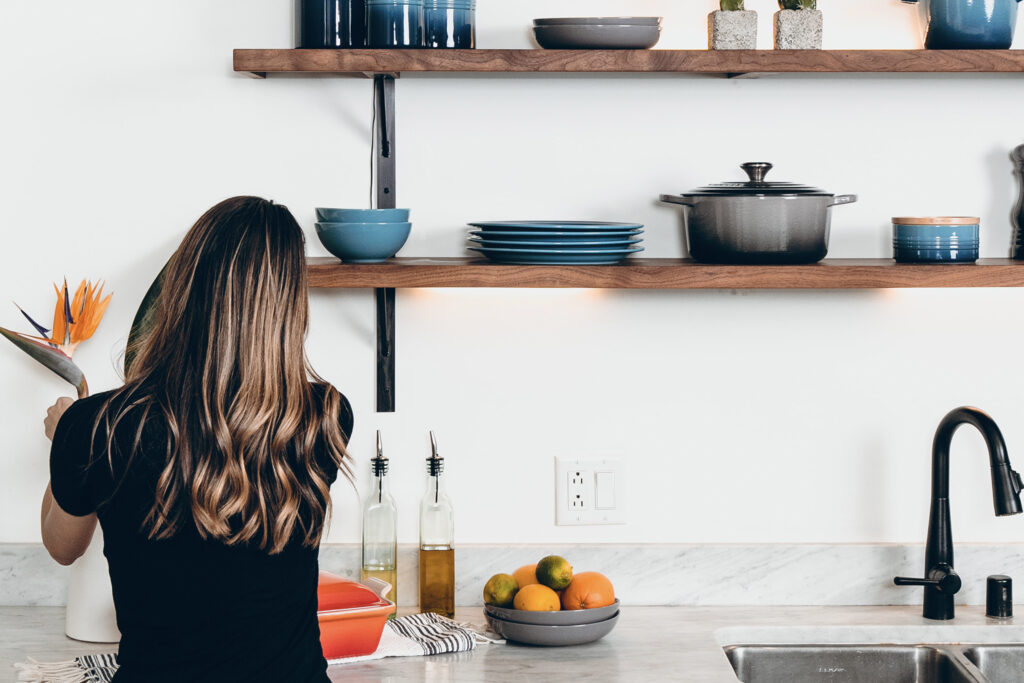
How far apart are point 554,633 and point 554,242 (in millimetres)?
628

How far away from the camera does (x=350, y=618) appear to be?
1763mm

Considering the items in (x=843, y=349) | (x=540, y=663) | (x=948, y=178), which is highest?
(x=948, y=178)

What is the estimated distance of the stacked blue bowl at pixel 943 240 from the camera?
185 centimetres

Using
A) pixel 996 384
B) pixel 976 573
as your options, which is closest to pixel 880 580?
pixel 976 573

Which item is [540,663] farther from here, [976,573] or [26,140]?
[26,140]

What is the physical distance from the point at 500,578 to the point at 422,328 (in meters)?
0.48

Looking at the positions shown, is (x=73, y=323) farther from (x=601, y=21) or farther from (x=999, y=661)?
(x=999, y=661)

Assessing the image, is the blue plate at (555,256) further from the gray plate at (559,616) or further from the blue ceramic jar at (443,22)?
the gray plate at (559,616)

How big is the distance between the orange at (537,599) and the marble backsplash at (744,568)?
0.23m

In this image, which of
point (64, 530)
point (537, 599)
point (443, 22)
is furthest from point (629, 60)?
point (64, 530)

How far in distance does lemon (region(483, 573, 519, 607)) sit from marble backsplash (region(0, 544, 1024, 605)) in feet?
0.62

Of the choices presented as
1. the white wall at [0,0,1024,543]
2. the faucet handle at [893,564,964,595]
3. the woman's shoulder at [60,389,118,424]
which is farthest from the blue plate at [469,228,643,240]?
the faucet handle at [893,564,964,595]

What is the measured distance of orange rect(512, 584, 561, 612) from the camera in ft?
5.97

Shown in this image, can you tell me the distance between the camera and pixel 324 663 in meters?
1.55
